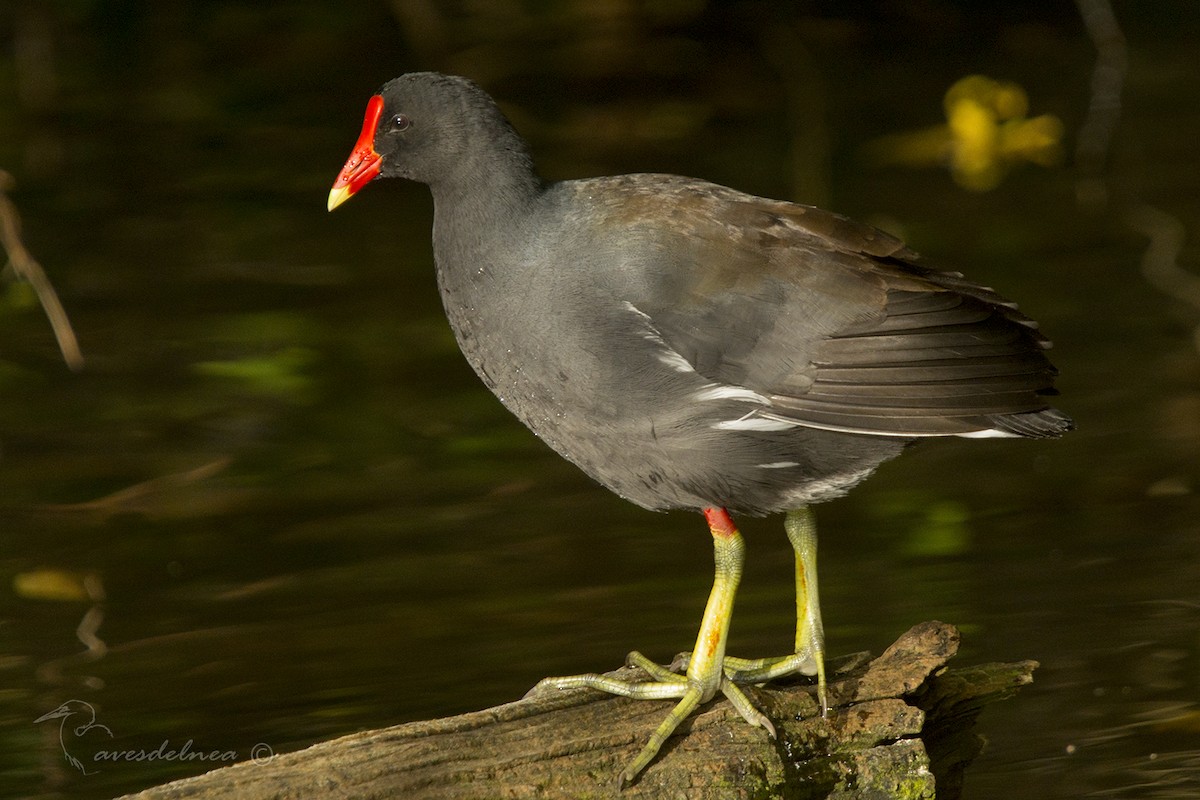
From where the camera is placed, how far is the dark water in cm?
470

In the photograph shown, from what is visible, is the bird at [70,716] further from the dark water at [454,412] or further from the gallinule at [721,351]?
the gallinule at [721,351]

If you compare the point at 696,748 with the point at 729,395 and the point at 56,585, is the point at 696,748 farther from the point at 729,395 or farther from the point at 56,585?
the point at 56,585

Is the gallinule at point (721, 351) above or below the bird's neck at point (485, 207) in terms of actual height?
below

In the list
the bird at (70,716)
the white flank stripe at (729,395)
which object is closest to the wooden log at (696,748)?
the white flank stripe at (729,395)

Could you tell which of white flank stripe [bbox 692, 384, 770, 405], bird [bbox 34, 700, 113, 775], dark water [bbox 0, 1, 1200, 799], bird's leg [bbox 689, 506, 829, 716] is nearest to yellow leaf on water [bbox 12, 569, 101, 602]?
dark water [bbox 0, 1, 1200, 799]

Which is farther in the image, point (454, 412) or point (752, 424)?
point (454, 412)

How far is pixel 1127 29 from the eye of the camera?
12.0 m

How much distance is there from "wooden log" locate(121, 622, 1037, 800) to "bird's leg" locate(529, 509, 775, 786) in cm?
3

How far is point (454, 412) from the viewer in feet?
22.6

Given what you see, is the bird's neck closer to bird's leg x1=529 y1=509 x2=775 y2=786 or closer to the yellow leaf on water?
bird's leg x1=529 y1=509 x2=775 y2=786

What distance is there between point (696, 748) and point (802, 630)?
1.63 feet

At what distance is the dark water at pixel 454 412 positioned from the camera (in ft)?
15.4

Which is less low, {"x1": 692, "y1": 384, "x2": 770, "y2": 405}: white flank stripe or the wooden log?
{"x1": 692, "y1": 384, "x2": 770, "y2": 405}: white flank stripe

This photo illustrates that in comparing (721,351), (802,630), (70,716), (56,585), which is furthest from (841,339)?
(56,585)
